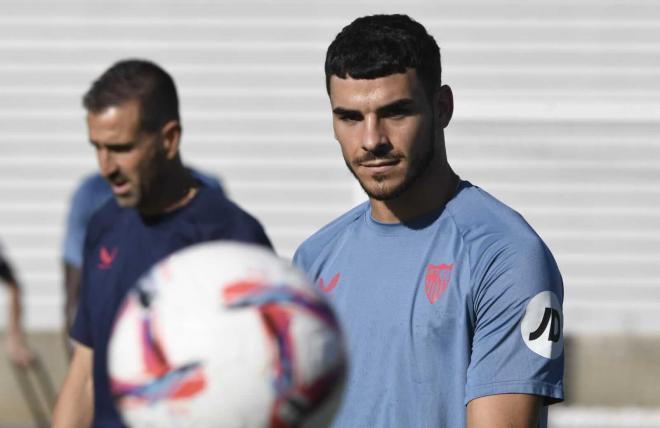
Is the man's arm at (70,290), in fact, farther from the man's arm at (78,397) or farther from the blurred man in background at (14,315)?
the man's arm at (78,397)

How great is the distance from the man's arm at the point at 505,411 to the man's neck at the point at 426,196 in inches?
24.2

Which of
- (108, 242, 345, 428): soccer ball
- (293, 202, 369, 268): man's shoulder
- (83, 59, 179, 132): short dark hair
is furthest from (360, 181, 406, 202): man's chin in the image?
(83, 59, 179, 132): short dark hair

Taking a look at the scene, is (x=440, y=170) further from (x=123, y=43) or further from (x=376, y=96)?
(x=123, y=43)

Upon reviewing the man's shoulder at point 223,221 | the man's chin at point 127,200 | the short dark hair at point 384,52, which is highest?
the short dark hair at point 384,52

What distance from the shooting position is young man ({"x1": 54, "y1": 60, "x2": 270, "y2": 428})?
509 centimetres

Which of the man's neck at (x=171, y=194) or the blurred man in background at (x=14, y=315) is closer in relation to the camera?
the man's neck at (x=171, y=194)

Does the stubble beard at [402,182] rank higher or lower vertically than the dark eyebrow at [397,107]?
lower

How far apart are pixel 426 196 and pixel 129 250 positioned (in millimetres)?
1670

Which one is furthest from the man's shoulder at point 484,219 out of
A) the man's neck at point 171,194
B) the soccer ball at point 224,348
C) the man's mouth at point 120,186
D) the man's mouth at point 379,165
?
the man's mouth at point 120,186

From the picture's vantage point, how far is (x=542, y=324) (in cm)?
360

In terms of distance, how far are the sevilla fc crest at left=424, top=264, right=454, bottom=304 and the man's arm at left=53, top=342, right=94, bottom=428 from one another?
1821 millimetres

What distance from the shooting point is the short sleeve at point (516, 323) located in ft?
11.7

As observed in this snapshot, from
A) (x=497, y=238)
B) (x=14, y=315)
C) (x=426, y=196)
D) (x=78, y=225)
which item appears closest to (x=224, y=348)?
(x=497, y=238)

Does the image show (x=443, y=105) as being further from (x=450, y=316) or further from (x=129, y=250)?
(x=129, y=250)
